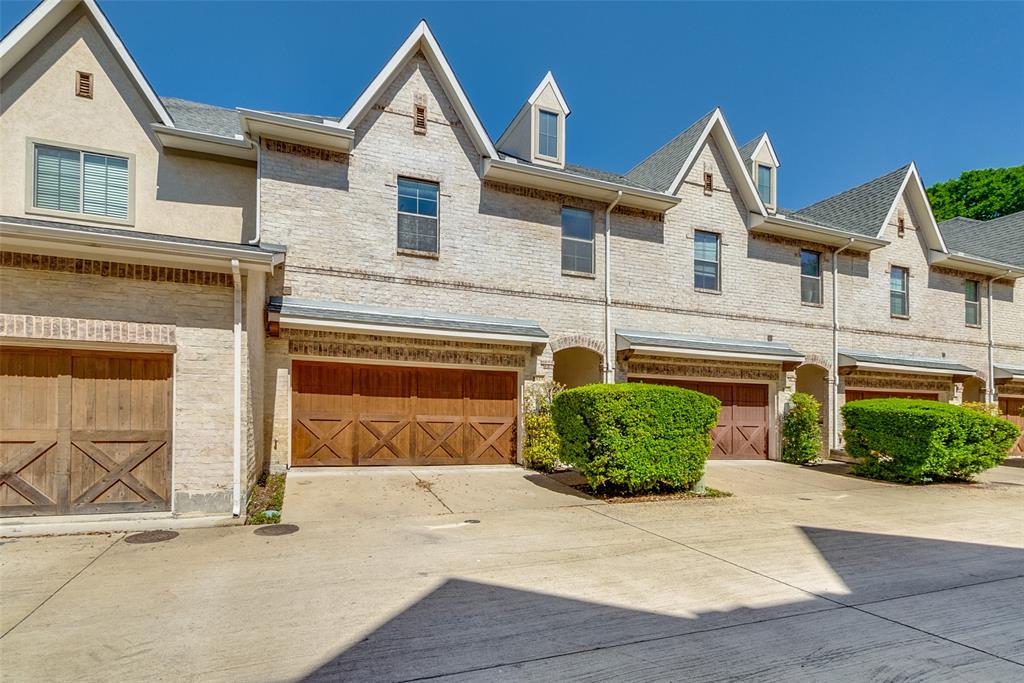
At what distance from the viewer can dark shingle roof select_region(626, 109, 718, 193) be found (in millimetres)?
14883

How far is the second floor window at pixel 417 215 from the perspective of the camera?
12.1 metres

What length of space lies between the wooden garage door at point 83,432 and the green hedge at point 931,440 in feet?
47.2

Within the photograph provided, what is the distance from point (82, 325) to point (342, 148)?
6.15 metres

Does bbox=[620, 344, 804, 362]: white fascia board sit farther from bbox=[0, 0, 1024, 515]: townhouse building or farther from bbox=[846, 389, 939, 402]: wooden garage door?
bbox=[846, 389, 939, 402]: wooden garage door

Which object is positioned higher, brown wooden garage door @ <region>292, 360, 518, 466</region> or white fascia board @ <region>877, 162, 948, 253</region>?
white fascia board @ <region>877, 162, 948, 253</region>

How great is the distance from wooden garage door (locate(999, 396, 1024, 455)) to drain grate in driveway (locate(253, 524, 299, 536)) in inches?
929

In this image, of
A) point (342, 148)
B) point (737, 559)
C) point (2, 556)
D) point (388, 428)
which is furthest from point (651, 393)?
point (2, 556)

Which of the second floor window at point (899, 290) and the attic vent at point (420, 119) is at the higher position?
the attic vent at point (420, 119)

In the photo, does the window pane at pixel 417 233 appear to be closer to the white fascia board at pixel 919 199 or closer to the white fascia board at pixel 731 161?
the white fascia board at pixel 731 161

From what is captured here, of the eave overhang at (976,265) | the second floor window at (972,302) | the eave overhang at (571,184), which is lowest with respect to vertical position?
the second floor window at (972,302)

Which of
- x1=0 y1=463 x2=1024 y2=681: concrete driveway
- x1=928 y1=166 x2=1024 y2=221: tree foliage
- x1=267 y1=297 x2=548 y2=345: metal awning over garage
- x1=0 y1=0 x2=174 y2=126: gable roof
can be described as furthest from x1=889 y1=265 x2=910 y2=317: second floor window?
x1=0 y1=0 x2=174 y2=126: gable roof

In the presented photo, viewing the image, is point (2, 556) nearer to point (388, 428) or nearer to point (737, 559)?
point (388, 428)

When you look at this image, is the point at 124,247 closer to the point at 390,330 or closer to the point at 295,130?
the point at 390,330

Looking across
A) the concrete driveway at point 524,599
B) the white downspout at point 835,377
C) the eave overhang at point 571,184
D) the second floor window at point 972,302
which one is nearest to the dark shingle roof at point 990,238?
the second floor window at point 972,302
